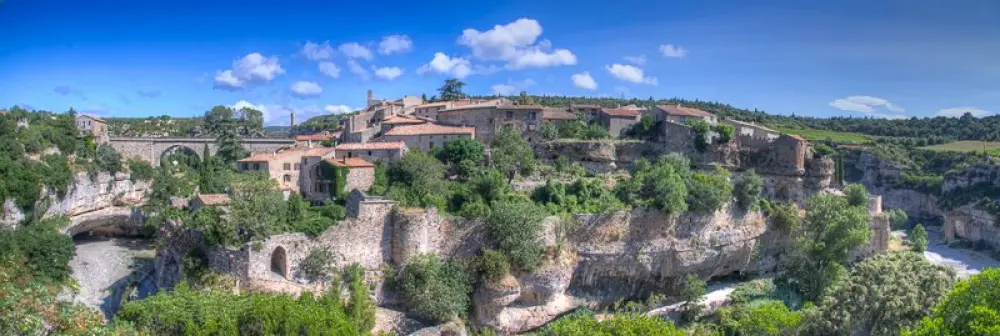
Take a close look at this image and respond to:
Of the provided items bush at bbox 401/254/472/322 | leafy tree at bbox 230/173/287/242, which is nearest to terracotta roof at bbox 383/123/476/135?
leafy tree at bbox 230/173/287/242

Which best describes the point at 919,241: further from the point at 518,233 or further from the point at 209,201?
the point at 209,201

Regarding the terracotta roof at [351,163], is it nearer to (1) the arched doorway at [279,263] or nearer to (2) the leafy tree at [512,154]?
(1) the arched doorway at [279,263]

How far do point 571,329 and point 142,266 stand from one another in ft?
98.5

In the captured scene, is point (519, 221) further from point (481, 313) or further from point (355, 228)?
Answer: point (355, 228)

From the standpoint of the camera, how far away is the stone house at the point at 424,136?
4497cm

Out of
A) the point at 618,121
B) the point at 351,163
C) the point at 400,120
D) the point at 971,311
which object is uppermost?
the point at 618,121

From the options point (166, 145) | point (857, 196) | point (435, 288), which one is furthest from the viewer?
point (166, 145)

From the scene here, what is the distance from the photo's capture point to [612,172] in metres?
45.7

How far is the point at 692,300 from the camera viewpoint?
115 feet

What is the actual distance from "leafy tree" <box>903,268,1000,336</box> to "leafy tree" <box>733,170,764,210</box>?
841 inches

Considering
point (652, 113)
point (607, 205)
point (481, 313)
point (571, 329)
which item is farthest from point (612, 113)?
point (571, 329)

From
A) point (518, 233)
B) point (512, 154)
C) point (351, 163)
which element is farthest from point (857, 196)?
point (351, 163)

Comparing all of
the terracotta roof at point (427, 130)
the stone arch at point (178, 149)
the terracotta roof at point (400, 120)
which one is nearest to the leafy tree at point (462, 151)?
the terracotta roof at point (427, 130)

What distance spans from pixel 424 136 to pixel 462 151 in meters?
3.75
